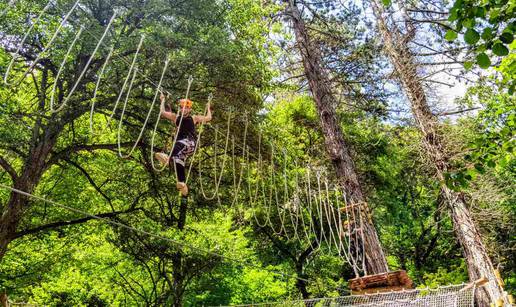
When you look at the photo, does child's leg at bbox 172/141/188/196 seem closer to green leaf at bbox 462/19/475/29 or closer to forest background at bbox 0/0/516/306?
forest background at bbox 0/0/516/306

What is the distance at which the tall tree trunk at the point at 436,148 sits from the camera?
7.40 metres

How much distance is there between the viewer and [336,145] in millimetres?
7387

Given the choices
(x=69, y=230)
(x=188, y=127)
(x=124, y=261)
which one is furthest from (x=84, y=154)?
(x=188, y=127)

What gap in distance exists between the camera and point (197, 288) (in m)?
10.4

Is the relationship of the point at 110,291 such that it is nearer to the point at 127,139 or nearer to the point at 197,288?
the point at 197,288

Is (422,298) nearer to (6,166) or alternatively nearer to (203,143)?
(203,143)

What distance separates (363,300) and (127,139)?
540cm

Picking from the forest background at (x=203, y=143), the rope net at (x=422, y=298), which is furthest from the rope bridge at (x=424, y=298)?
the forest background at (x=203, y=143)

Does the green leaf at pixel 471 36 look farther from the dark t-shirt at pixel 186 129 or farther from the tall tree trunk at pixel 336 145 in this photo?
the tall tree trunk at pixel 336 145

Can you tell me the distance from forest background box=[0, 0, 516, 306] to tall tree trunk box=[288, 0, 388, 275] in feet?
2.06

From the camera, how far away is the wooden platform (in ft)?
18.1

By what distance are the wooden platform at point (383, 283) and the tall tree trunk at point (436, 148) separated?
2.06m

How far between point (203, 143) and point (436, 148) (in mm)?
4438

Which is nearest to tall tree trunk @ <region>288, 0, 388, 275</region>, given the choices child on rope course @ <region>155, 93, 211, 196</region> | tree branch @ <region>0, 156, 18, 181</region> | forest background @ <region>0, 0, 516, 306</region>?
forest background @ <region>0, 0, 516, 306</region>
